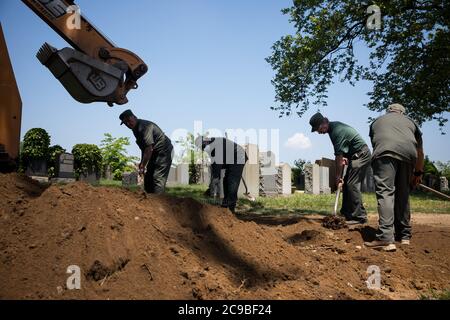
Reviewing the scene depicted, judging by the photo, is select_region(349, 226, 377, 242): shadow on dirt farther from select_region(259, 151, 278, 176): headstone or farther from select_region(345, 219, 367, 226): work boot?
select_region(259, 151, 278, 176): headstone

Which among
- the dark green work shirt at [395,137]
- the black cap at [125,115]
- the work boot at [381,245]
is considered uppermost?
the black cap at [125,115]

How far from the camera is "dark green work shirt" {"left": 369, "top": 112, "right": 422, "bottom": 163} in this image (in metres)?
4.64

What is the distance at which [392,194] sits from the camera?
4.65m

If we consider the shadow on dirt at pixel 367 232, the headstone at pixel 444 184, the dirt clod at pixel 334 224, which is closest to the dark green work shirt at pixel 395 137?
the shadow on dirt at pixel 367 232

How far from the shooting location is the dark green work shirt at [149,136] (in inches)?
247

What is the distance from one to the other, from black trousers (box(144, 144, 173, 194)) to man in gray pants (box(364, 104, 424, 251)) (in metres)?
3.39

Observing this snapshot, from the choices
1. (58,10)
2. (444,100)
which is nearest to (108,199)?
(58,10)

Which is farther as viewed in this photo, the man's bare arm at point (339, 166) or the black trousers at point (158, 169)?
the black trousers at point (158, 169)

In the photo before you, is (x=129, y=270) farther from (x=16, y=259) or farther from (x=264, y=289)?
(x=264, y=289)

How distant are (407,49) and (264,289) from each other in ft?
39.5

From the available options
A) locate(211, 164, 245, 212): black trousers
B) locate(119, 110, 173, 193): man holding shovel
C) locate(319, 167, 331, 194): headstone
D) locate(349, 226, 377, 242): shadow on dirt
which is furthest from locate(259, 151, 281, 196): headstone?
locate(349, 226, 377, 242): shadow on dirt

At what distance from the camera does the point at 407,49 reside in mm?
12516

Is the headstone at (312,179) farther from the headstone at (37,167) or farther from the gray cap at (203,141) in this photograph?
the headstone at (37,167)

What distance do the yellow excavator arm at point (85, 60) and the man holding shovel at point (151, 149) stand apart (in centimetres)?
181
